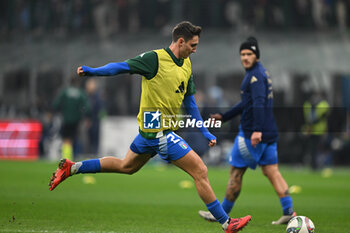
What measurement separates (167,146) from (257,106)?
1.92 metres

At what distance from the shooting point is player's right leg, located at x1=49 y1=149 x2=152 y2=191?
7.25m

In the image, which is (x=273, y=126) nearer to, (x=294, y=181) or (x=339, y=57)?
(x=294, y=181)

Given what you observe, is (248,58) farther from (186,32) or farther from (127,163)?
(127,163)

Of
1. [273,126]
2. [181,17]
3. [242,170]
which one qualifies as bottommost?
[242,170]

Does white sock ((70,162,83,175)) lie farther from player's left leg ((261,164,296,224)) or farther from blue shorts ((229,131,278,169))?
player's left leg ((261,164,296,224))

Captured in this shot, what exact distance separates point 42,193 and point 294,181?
22.0ft

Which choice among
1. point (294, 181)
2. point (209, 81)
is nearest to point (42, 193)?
point (294, 181)

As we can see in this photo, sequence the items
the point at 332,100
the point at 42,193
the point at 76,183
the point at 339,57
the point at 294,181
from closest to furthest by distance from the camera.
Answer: the point at 42,193
the point at 76,183
the point at 294,181
the point at 332,100
the point at 339,57

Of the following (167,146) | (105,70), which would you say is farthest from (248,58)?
(105,70)

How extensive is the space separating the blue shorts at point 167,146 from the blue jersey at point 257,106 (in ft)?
5.65

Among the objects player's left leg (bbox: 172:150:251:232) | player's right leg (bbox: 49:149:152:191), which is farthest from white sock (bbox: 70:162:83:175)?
player's left leg (bbox: 172:150:251:232)

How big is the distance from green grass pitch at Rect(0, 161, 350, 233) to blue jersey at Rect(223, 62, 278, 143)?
3.90 ft

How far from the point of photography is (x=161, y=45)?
26.8 metres

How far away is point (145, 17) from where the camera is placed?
27.8 metres
